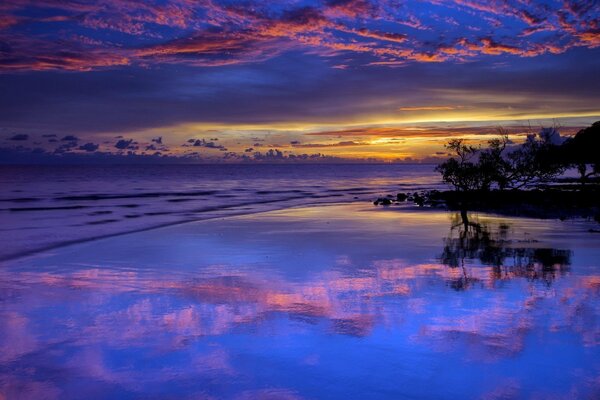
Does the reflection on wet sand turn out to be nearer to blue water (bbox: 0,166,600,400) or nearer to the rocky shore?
blue water (bbox: 0,166,600,400)

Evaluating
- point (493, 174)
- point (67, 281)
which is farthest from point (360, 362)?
point (493, 174)

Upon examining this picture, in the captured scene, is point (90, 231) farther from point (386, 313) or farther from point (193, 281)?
point (386, 313)

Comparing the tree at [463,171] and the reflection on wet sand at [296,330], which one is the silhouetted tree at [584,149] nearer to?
the tree at [463,171]

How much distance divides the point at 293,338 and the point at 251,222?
22196mm

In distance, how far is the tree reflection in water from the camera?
1480cm

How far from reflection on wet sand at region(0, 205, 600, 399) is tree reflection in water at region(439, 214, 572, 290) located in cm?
15

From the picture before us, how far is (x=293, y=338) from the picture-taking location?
9.74m

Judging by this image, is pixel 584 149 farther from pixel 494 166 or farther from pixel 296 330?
pixel 296 330

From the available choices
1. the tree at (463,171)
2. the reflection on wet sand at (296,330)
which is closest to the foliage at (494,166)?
the tree at (463,171)

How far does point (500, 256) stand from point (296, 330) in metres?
10.6

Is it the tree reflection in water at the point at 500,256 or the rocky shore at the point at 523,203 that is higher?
the rocky shore at the point at 523,203

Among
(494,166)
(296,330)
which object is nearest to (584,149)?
(494,166)

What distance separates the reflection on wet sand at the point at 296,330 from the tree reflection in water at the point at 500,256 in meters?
0.15

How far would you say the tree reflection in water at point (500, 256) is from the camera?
14797 mm
